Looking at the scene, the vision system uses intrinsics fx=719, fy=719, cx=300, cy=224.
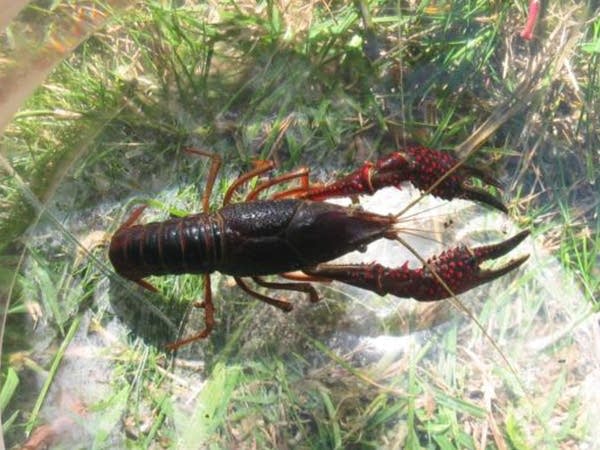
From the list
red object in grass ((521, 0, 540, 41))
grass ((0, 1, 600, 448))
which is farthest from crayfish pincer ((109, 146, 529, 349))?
red object in grass ((521, 0, 540, 41))

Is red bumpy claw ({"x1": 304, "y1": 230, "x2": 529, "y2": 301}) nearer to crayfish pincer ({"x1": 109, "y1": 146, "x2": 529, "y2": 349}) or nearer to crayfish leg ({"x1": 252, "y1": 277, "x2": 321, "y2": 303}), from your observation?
crayfish pincer ({"x1": 109, "y1": 146, "x2": 529, "y2": 349})

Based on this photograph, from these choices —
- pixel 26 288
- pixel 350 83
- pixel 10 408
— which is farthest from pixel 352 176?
pixel 10 408

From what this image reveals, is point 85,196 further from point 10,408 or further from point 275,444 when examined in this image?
point 275,444

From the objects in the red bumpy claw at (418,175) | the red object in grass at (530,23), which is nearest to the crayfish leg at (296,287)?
the red bumpy claw at (418,175)

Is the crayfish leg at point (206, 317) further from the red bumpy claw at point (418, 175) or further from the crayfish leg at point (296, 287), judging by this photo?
the red bumpy claw at point (418, 175)

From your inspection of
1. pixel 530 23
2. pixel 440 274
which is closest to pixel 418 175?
pixel 440 274
